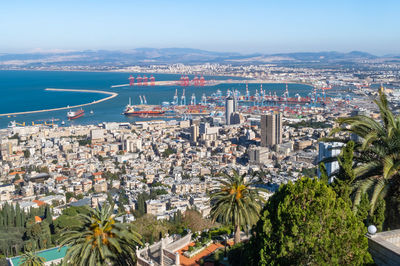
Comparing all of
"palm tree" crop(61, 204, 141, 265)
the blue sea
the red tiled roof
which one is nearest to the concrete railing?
"palm tree" crop(61, 204, 141, 265)

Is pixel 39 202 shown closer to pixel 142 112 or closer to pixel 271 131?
pixel 271 131

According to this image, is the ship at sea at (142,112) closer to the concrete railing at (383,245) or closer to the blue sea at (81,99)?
the blue sea at (81,99)

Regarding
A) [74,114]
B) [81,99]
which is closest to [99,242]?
[74,114]

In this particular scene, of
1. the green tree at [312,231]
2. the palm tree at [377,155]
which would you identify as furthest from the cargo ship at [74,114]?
the palm tree at [377,155]

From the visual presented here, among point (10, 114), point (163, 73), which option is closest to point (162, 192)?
point (10, 114)

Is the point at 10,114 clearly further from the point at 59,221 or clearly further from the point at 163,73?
the point at 163,73

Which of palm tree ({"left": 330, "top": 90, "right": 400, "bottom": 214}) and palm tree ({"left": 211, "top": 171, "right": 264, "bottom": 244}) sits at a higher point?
palm tree ({"left": 330, "top": 90, "right": 400, "bottom": 214})

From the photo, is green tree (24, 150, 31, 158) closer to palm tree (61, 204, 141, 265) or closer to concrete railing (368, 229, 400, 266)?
palm tree (61, 204, 141, 265)
